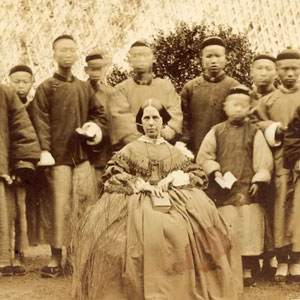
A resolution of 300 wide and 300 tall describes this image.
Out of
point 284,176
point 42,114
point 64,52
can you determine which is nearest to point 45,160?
point 42,114

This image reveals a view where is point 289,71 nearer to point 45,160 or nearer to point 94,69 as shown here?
point 94,69

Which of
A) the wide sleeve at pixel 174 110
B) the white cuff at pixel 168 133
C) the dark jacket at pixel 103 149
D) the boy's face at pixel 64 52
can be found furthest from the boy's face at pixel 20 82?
the white cuff at pixel 168 133

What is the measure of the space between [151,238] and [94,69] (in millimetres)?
2434

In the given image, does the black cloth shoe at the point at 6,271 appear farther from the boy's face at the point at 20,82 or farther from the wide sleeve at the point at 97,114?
the boy's face at the point at 20,82

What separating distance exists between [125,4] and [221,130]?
2.74 meters

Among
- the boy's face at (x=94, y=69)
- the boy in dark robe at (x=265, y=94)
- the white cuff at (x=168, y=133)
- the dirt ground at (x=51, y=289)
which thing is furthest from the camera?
the boy's face at (x=94, y=69)

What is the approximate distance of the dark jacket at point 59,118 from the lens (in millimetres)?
6402

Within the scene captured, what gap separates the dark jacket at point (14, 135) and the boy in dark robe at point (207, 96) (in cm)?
142

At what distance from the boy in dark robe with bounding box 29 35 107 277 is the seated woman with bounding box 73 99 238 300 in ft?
3.19

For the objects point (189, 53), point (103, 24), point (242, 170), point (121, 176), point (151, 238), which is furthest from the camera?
point (189, 53)

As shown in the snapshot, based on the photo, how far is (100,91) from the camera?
22.2 feet

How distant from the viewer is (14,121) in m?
6.34

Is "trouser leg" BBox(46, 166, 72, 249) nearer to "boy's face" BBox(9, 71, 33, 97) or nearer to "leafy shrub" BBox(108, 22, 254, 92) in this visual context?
"boy's face" BBox(9, 71, 33, 97)

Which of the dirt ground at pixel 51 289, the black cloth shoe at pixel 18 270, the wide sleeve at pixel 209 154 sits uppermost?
the wide sleeve at pixel 209 154
